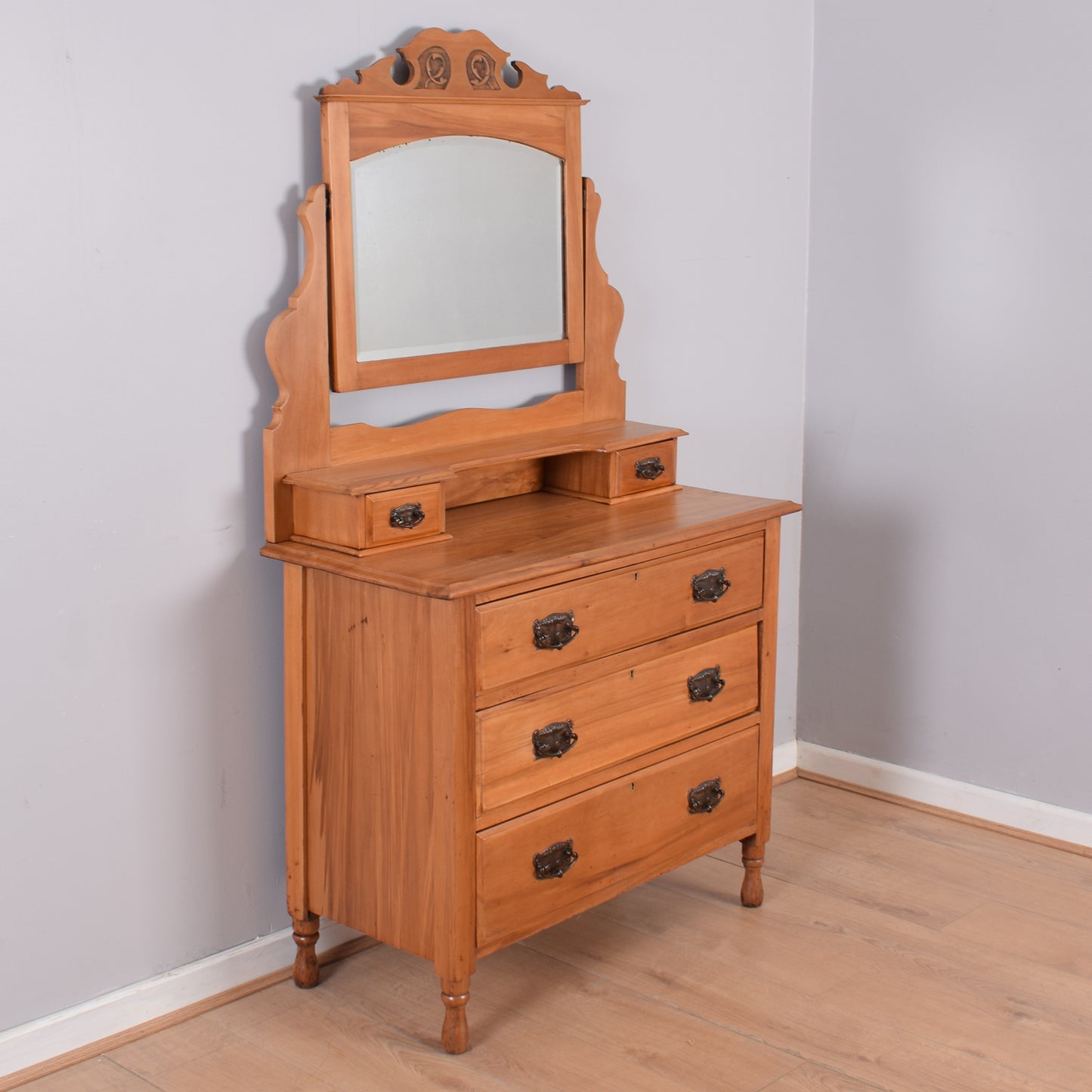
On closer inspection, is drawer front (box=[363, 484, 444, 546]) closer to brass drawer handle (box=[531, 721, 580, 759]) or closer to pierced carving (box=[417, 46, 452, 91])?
brass drawer handle (box=[531, 721, 580, 759])

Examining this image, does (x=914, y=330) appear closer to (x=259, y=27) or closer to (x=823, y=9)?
(x=823, y=9)

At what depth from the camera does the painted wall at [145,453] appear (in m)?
2.03

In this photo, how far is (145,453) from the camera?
217cm

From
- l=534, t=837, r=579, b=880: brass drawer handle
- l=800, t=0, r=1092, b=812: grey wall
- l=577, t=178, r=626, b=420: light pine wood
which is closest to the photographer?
l=534, t=837, r=579, b=880: brass drawer handle

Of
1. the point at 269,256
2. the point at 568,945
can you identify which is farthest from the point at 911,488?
the point at 269,256

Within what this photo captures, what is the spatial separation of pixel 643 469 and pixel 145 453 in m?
0.89

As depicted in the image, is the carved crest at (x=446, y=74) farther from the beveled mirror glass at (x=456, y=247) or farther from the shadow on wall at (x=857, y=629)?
the shadow on wall at (x=857, y=629)

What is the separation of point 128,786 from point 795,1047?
1.12 metres

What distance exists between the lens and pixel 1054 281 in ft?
9.39

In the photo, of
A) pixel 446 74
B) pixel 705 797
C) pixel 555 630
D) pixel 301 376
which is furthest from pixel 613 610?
pixel 446 74

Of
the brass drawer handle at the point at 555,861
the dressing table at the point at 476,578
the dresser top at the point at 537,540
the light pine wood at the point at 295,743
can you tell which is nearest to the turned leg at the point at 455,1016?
the dressing table at the point at 476,578

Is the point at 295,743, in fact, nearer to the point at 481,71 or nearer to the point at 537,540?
the point at 537,540

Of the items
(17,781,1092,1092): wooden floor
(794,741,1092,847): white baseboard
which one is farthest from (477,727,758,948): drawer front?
(794,741,1092,847): white baseboard

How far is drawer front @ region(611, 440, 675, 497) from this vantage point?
2.55 m
